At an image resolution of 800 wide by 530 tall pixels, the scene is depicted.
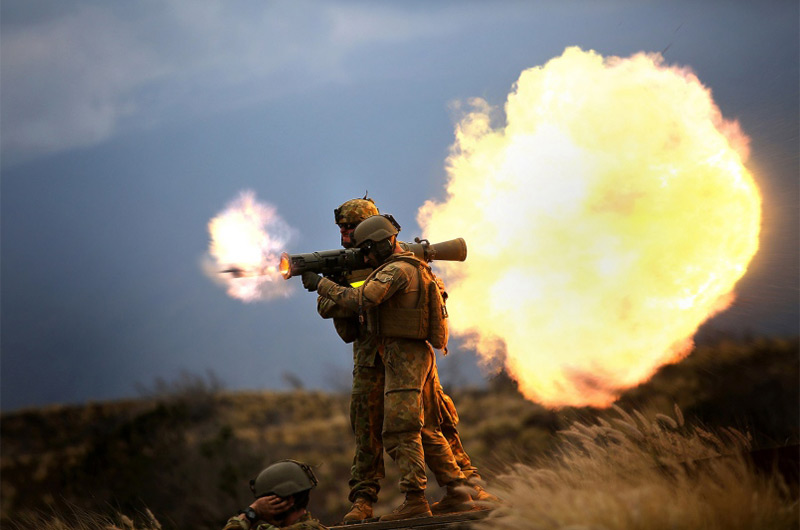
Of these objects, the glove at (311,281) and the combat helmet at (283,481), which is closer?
the combat helmet at (283,481)

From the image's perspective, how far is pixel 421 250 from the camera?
944cm

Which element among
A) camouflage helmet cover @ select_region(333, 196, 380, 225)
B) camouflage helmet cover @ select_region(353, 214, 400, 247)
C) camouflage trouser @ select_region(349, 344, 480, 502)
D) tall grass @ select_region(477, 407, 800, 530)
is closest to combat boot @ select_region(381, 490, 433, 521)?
camouflage trouser @ select_region(349, 344, 480, 502)

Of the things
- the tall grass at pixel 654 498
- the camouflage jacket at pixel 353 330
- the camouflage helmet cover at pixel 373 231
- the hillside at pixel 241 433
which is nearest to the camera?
the tall grass at pixel 654 498

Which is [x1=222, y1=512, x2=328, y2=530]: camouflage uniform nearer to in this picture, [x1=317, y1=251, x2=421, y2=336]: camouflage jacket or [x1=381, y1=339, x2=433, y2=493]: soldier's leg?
[x1=381, y1=339, x2=433, y2=493]: soldier's leg

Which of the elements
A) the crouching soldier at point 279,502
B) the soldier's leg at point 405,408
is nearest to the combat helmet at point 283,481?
the crouching soldier at point 279,502

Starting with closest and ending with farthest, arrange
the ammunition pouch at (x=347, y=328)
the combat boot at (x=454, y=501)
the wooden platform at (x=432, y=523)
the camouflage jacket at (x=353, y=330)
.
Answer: the wooden platform at (x=432, y=523) < the combat boot at (x=454, y=501) < the camouflage jacket at (x=353, y=330) < the ammunition pouch at (x=347, y=328)

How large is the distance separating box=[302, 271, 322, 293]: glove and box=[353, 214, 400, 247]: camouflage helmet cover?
1.64 feet

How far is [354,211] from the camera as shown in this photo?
9.44 metres

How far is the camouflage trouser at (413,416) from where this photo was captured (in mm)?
8297

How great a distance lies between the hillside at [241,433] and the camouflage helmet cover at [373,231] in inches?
321

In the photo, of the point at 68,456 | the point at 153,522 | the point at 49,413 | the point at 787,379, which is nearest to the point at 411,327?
the point at 153,522

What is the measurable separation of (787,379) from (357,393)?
52.9 feet

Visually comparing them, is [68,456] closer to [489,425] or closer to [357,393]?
[489,425]

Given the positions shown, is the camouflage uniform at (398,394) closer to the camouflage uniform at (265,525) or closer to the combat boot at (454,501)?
the combat boot at (454,501)
